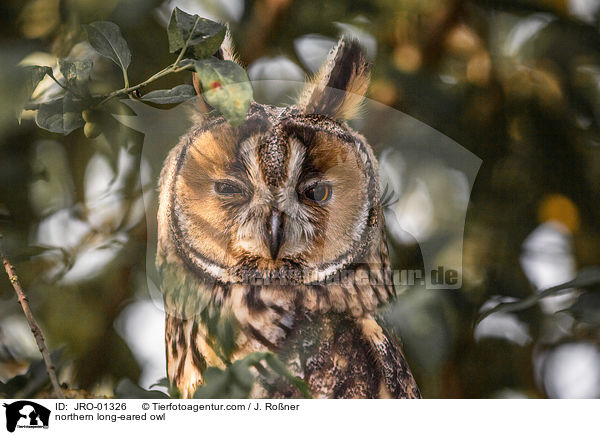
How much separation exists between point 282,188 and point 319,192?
60mm

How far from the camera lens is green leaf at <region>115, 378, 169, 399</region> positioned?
0.75m

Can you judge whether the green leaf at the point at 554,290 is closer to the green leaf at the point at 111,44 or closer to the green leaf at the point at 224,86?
the green leaf at the point at 224,86

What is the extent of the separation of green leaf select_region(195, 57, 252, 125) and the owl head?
0.36ft

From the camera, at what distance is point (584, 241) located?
0.86 metres

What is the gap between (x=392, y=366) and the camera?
2.79ft

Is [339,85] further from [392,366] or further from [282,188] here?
[392,366]

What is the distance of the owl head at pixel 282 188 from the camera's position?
771 millimetres

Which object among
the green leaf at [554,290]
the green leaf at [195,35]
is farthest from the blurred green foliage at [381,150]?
the green leaf at [195,35]

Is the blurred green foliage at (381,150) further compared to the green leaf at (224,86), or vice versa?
the blurred green foliage at (381,150)

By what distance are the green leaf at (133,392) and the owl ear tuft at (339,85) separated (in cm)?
48

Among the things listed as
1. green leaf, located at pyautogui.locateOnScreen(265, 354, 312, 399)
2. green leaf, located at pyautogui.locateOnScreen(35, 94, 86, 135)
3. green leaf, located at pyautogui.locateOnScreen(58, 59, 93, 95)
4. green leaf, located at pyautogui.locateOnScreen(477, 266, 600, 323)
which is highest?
green leaf, located at pyautogui.locateOnScreen(58, 59, 93, 95)

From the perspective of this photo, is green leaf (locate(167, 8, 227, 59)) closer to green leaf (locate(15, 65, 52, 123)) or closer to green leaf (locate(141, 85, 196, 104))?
green leaf (locate(141, 85, 196, 104))
